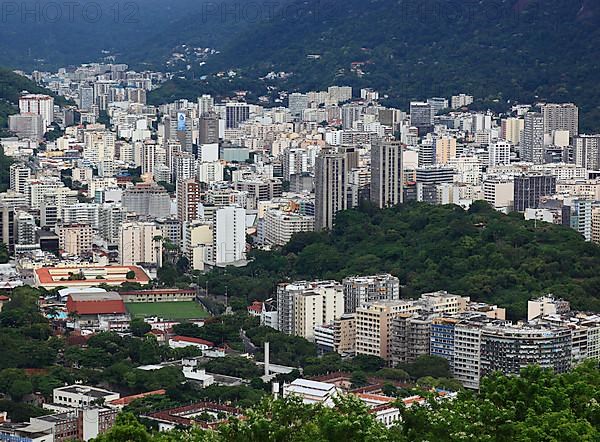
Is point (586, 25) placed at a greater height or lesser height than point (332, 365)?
greater

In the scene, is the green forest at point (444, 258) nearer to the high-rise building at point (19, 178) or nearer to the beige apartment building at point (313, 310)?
the beige apartment building at point (313, 310)

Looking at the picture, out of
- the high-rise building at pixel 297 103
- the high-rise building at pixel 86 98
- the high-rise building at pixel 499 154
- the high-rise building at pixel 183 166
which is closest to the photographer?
the high-rise building at pixel 183 166

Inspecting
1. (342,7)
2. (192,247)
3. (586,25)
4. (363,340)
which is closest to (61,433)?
(363,340)

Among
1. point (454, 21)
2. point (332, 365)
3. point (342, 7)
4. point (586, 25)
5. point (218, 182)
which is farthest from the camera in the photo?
point (342, 7)

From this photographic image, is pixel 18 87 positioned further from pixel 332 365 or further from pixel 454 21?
pixel 332 365

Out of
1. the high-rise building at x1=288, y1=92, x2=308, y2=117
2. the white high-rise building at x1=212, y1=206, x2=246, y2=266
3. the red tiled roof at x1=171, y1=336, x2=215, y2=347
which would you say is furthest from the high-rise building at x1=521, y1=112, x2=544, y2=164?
the red tiled roof at x1=171, y1=336, x2=215, y2=347

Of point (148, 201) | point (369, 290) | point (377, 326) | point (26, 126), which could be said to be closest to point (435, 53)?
point (26, 126)

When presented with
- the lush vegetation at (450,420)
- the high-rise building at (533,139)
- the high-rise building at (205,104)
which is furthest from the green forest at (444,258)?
the high-rise building at (205,104)
